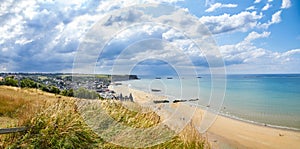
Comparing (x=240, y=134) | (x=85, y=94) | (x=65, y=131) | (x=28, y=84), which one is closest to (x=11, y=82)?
(x=28, y=84)

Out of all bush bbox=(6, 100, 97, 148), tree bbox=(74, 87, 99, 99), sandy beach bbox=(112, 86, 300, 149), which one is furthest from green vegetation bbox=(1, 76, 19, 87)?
Answer: bush bbox=(6, 100, 97, 148)

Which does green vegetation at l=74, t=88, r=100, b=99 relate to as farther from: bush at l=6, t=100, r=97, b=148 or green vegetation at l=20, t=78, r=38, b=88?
green vegetation at l=20, t=78, r=38, b=88

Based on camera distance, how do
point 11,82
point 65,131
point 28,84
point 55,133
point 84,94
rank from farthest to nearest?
point 11,82, point 28,84, point 84,94, point 65,131, point 55,133

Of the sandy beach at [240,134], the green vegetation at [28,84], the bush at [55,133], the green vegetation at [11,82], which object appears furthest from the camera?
the green vegetation at [11,82]

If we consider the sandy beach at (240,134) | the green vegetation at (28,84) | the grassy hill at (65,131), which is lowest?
the sandy beach at (240,134)

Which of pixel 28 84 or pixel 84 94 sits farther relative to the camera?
pixel 28 84

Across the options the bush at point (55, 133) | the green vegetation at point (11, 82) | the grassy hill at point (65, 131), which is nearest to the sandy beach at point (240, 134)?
the grassy hill at point (65, 131)

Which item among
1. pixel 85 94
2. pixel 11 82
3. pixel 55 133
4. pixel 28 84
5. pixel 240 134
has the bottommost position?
pixel 240 134

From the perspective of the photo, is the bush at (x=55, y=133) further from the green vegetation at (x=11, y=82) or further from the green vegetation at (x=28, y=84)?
the green vegetation at (x=11, y=82)

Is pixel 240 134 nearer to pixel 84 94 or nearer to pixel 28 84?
pixel 84 94

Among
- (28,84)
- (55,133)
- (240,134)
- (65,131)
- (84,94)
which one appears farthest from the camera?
(28,84)
